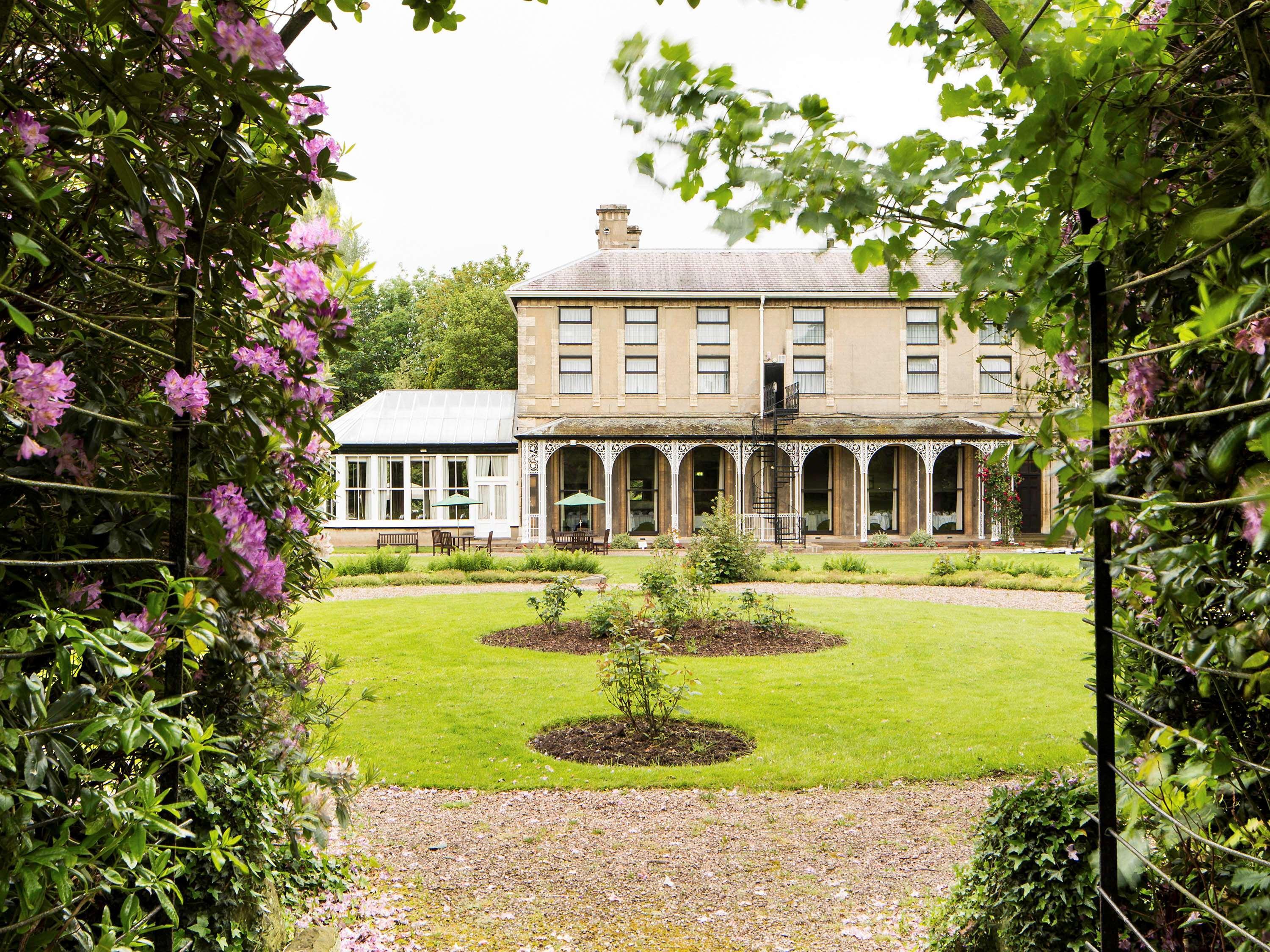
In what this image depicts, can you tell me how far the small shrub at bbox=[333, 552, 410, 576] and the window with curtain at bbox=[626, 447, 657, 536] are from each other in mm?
10031

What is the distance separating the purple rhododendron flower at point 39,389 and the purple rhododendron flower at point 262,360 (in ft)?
2.66

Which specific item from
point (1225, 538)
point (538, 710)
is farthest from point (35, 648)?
point (538, 710)

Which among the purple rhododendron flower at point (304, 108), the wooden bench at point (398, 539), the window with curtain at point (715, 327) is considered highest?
the window with curtain at point (715, 327)

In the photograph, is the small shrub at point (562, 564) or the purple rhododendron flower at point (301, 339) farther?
the small shrub at point (562, 564)

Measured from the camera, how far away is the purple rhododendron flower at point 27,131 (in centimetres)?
133

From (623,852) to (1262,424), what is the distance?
13.6 ft

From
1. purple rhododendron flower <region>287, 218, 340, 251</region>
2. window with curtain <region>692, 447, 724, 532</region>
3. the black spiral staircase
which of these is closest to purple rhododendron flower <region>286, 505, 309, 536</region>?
purple rhododendron flower <region>287, 218, 340, 251</region>

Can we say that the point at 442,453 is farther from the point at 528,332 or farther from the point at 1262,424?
the point at 1262,424

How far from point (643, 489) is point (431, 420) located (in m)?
6.27

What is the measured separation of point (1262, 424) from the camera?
109 centimetres

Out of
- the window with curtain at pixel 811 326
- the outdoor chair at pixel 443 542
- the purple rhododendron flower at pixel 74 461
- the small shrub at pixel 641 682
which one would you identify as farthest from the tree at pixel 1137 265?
the window with curtain at pixel 811 326

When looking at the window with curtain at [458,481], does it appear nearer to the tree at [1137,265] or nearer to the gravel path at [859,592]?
the gravel path at [859,592]

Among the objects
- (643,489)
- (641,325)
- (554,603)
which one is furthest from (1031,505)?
(554,603)

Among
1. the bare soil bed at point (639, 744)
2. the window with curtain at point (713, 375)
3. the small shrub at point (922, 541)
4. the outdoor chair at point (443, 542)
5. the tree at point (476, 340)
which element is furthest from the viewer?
the tree at point (476, 340)
